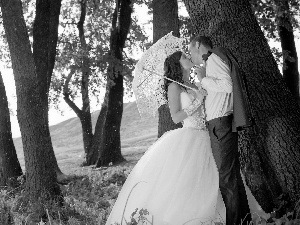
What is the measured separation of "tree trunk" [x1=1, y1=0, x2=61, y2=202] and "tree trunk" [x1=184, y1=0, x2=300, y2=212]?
3513 mm

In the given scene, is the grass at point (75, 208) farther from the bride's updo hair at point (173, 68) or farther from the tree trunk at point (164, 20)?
the tree trunk at point (164, 20)

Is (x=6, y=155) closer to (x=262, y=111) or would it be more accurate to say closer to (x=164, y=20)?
(x=164, y=20)

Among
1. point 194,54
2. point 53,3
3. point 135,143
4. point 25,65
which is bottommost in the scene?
point 135,143

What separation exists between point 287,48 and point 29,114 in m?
12.2

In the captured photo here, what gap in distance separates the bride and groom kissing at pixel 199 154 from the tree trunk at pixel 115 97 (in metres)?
12.7

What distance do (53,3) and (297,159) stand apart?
33.1 ft

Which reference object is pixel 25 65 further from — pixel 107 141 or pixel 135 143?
pixel 135 143

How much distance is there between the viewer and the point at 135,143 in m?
34.2

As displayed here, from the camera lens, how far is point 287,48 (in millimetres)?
18219

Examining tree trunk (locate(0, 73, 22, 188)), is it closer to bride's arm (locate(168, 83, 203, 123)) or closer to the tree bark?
bride's arm (locate(168, 83, 203, 123))

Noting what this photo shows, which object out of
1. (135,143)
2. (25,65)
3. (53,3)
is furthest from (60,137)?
(25,65)

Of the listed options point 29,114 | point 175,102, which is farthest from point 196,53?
point 29,114

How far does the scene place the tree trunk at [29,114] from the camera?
8641 mm

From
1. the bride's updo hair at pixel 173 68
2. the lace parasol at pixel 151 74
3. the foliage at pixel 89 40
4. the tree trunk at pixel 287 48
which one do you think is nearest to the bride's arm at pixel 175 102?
the bride's updo hair at pixel 173 68
